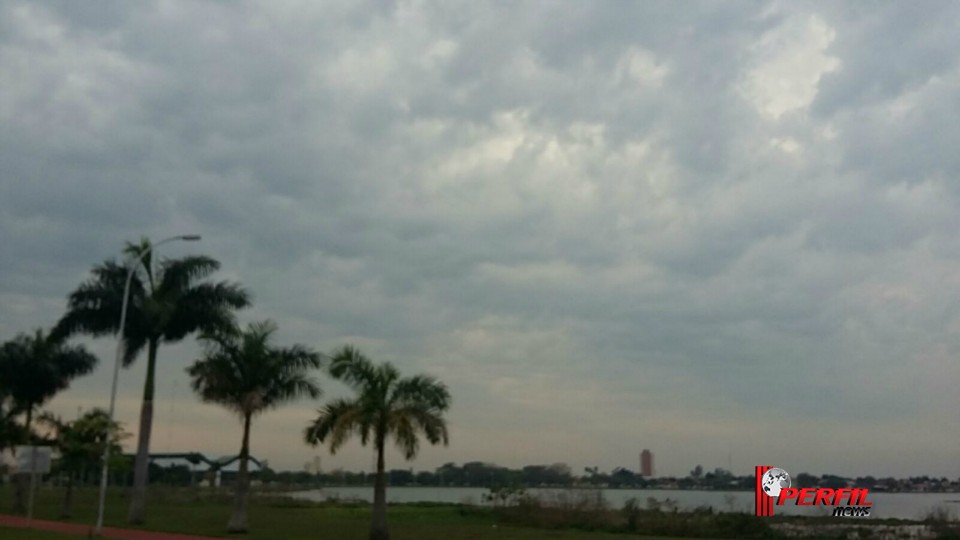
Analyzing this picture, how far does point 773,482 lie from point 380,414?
44.0 ft

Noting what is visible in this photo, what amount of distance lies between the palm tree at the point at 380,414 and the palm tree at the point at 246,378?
491 centimetres

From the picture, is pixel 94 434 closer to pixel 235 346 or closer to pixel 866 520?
pixel 235 346

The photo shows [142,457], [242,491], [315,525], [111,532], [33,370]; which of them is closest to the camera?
[111,532]

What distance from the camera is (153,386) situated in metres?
41.1

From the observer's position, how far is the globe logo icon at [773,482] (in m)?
28.4

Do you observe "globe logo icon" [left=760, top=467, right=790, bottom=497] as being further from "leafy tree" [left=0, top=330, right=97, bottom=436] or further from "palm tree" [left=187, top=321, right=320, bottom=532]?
"leafy tree" [left=0, top=330, right=97, bottom=436]

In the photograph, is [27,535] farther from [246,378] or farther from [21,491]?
[21,491]

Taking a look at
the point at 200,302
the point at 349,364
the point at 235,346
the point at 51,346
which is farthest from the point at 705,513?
the point at 51,346

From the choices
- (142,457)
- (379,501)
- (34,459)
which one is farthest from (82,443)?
(379,501)

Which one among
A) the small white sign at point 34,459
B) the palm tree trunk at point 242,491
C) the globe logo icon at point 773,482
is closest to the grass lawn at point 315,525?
the palm tree trunk at point 242,491

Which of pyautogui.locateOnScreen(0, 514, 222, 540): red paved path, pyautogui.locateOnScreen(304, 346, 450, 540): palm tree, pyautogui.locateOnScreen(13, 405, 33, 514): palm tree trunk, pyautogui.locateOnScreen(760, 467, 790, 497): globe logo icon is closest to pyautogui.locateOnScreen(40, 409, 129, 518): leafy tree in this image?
pyautogui.locateOnScreen(13, 405, 33, 514): palm tree trunk

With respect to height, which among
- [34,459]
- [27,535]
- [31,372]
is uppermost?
[31,372]

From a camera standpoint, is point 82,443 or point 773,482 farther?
point 82,443

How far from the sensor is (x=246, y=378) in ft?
120
